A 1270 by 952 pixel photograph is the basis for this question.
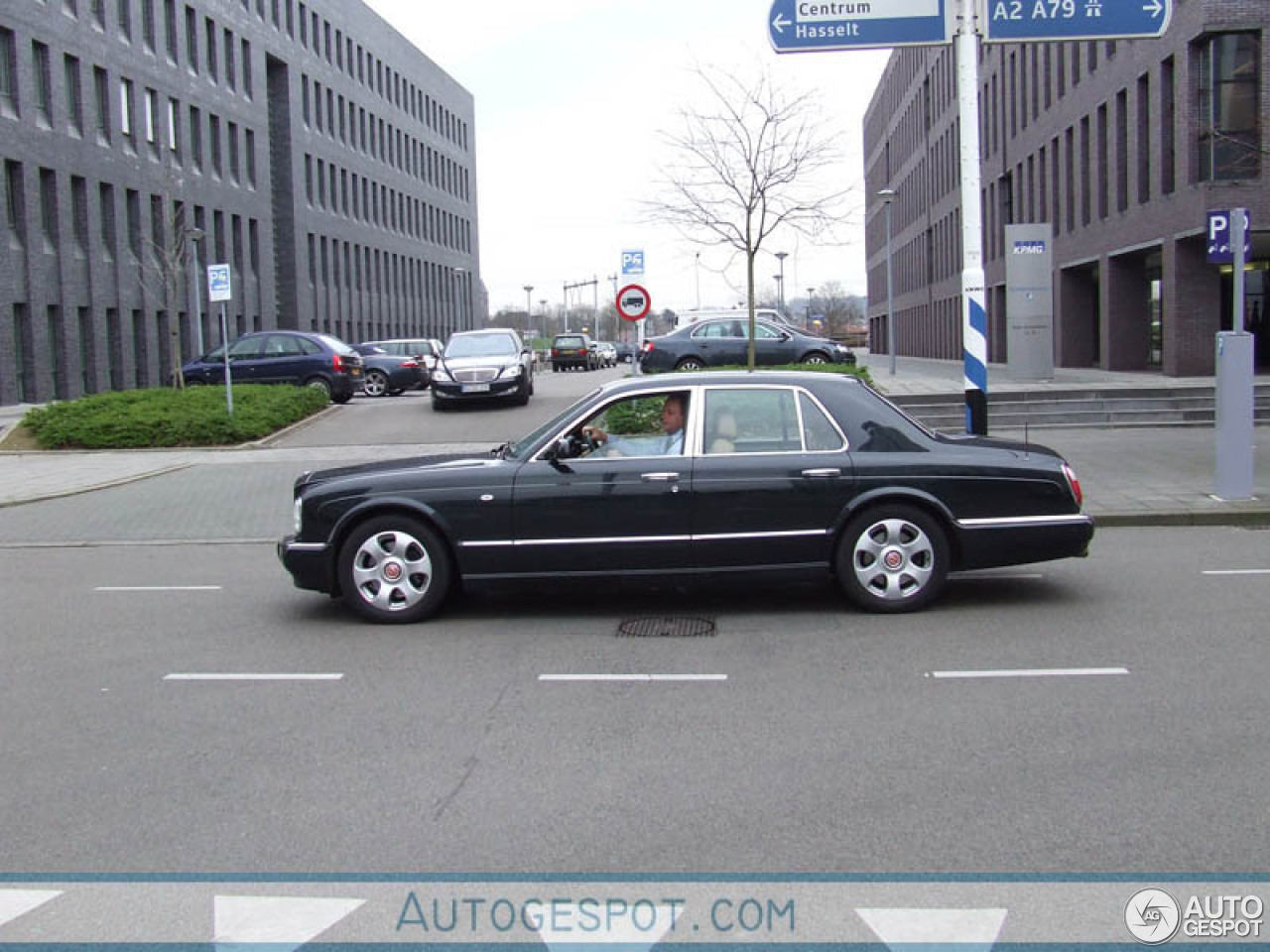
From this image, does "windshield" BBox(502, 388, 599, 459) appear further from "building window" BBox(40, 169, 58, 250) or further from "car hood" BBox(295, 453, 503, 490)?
"building window" BBox(40, 169, 58, 250)

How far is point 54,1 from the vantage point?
123 feet

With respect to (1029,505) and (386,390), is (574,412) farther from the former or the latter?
(386,390)

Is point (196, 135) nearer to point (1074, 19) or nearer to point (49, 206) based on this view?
point (49, 206)

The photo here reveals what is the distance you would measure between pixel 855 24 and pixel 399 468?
24.1 feet

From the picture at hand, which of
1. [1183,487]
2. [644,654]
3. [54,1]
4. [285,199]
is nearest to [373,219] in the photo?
[285,199]

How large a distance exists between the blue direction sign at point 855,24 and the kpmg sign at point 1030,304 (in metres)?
14.5

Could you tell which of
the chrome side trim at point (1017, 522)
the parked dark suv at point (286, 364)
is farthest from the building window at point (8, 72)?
the chrome side trim at point (1017, 522)

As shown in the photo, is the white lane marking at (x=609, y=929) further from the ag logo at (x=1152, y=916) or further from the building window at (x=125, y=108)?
the building window at (x=125, y=108)

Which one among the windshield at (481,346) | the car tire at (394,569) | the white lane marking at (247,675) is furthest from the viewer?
the windshield at (481,346)

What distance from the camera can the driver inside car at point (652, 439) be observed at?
832cm

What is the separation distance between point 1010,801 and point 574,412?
4.36 metres

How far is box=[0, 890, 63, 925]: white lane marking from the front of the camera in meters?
3.97

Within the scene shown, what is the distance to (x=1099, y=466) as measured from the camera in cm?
1527

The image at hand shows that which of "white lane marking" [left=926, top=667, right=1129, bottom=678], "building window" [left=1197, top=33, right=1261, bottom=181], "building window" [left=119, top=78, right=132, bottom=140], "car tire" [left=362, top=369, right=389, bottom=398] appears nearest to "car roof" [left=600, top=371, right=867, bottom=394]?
"white lane marking" [left=926, top=667, right=1129, bottom=678]
